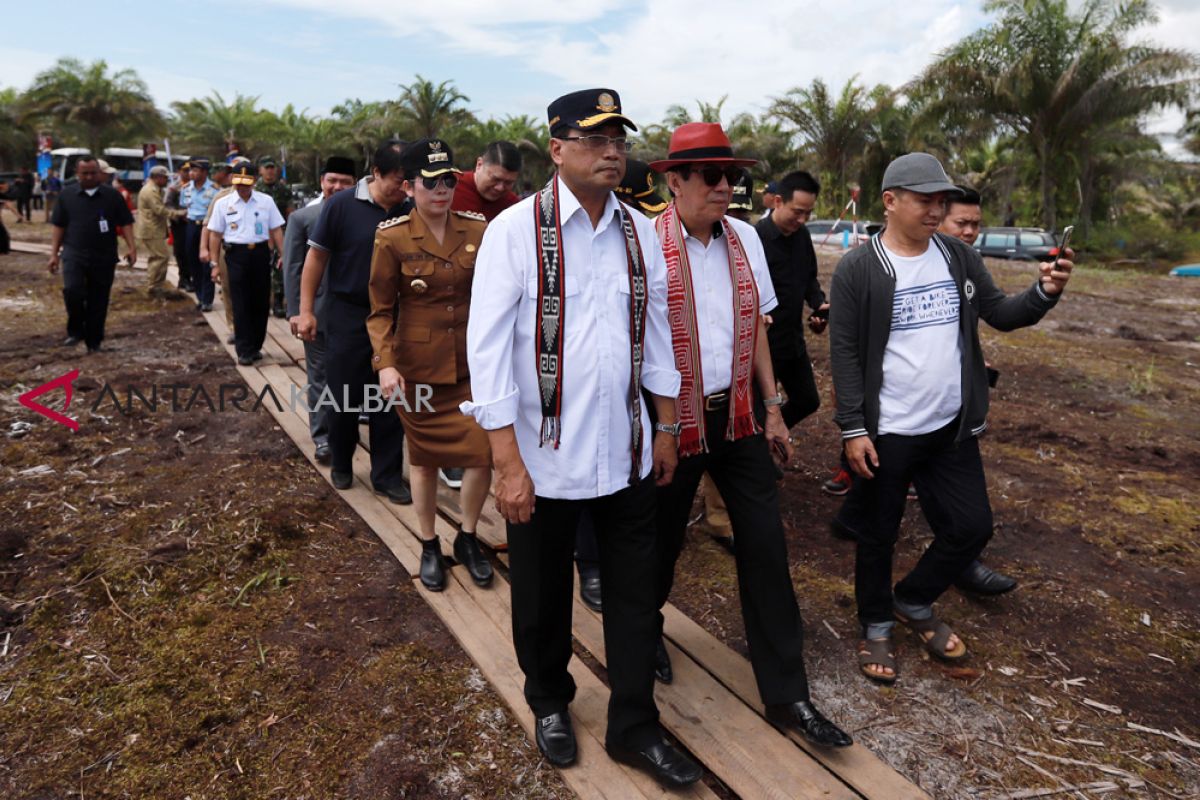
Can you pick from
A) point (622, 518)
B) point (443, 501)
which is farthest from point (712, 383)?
point (443, 501)

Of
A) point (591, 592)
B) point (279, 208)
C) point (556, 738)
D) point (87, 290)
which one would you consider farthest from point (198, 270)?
point (556, 738)

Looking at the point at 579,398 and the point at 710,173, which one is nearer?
the point at 579,398

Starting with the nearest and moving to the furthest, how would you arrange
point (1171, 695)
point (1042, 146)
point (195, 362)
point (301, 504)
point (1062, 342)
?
1. point (1171, 695)
2. point (301, 504)
3. point (195, 362)
4. point (1062, 342)
5. point (1042, 146)

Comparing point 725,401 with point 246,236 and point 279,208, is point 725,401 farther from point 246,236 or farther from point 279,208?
point 279,208

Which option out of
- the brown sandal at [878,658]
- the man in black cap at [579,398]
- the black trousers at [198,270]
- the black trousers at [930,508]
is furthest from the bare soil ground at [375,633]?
the black trousers at [198,270]

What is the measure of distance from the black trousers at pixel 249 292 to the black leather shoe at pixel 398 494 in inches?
141

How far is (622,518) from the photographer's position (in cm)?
266

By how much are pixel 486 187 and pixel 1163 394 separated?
21.5 feet

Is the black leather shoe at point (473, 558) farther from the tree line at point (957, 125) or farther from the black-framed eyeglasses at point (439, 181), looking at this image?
the tree line at point (957, 125)

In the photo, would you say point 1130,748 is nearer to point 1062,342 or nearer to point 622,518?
point 622,518

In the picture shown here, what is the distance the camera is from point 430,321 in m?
3.83

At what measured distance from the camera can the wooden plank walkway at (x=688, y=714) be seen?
2.65 metres

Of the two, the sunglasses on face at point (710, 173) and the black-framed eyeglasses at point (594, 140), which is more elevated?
the black-framed eyeglasses at point (594, 140)

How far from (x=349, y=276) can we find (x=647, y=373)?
256 cm
